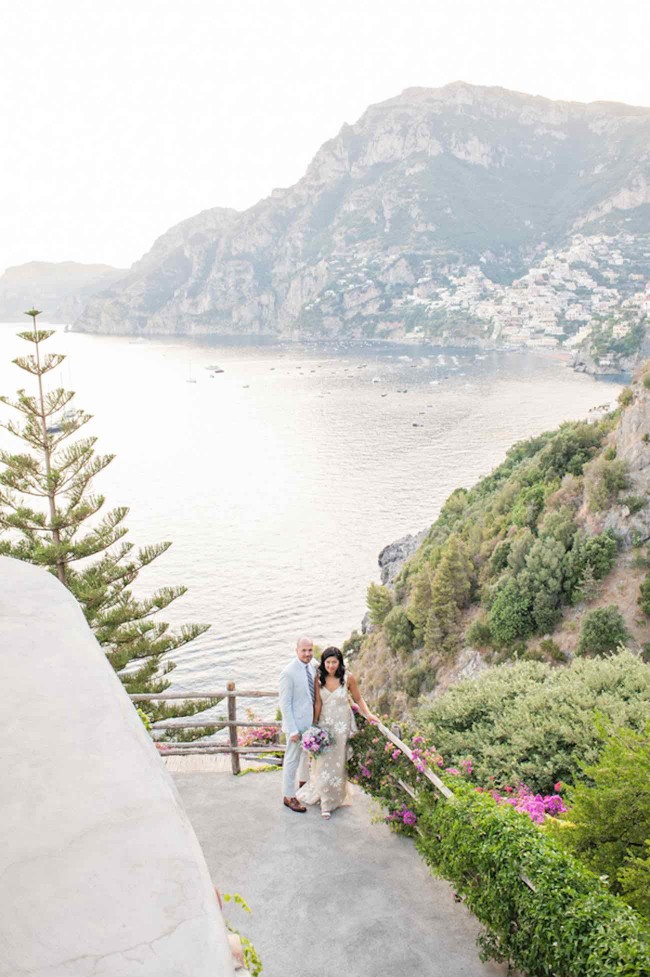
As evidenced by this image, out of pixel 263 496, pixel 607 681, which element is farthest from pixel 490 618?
pixel 263 496

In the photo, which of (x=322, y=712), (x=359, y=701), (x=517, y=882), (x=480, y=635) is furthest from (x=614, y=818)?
(x=480, y=635)

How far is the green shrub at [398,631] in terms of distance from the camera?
847 inches

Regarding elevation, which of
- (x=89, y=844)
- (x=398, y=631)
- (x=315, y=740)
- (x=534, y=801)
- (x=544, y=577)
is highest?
(x=89, y=844)

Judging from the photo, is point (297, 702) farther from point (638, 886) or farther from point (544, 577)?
point (544, 577)

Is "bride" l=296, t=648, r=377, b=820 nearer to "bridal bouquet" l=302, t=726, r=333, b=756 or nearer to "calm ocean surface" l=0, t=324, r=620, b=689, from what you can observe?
"bridal bouquet" l=302, t=726, r=333, b=756

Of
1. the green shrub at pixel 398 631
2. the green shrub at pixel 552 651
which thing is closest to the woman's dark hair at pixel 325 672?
the green shrub at pixel 552 651

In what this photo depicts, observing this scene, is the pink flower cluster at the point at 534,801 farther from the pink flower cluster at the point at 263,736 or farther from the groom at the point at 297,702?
the pink flower cluster at the point at 263,736

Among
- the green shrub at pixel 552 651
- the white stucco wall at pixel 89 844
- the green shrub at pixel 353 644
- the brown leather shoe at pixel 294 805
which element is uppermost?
the white stucco wall at pixel 89 844

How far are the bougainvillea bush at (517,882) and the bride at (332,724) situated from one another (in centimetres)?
46

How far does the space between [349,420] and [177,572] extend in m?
43.1

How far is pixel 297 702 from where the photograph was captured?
5.66 meters

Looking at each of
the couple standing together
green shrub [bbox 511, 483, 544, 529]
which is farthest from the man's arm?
green shrub [bbox 511, 483, 544, 529]

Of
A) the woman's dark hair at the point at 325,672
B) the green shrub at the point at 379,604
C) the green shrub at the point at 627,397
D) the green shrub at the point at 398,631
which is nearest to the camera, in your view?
Answer: the woman's dark hair at the point at 325,672

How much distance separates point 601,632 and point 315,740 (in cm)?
1152
